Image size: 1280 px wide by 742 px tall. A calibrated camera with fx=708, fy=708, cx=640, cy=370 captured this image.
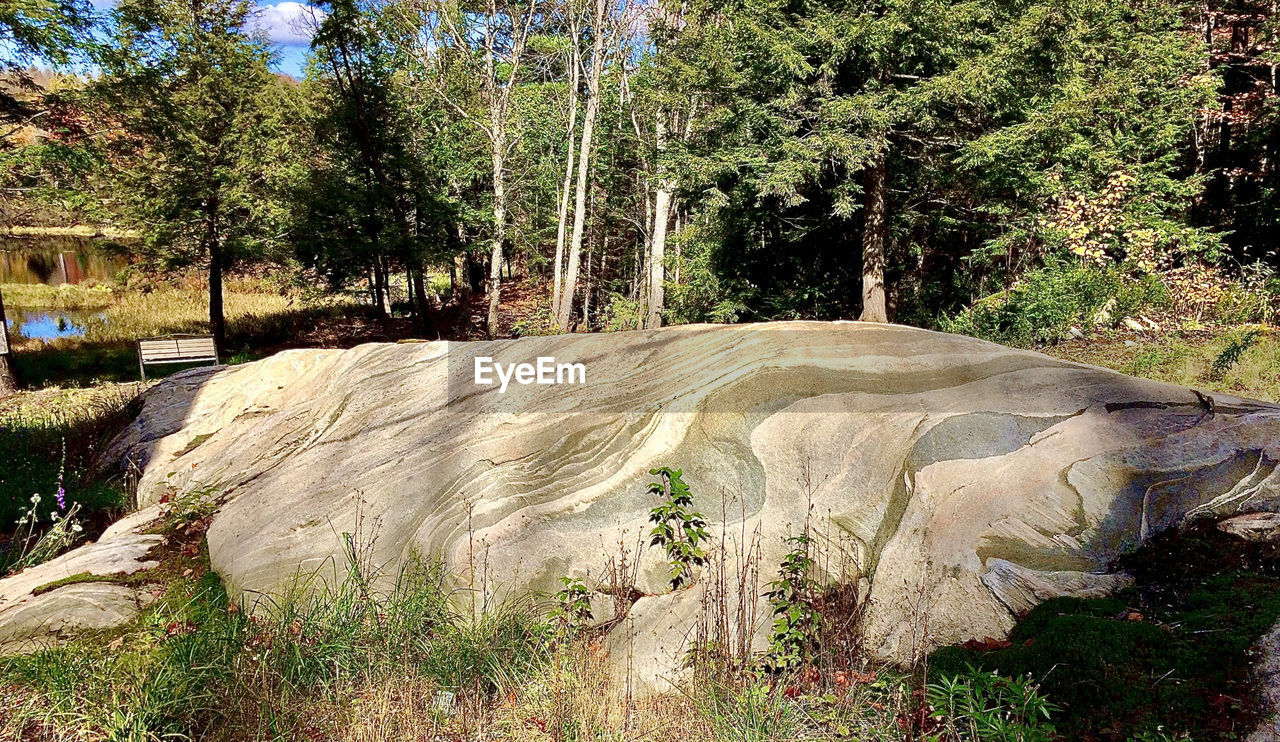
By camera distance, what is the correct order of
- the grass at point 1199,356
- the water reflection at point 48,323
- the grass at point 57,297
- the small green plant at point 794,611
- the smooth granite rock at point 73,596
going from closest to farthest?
the small green plant at point 794,611, the smooth granite rock at point 73,596, the grass at point 1199,356, the water reflection at point 48,323, the grass at point 57,297

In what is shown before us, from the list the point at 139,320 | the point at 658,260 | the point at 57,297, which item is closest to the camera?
the point at 658,260

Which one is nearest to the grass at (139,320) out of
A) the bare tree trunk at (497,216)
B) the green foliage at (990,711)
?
the bare tree trunk at (497,216)

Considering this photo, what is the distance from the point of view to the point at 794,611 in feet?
11.1

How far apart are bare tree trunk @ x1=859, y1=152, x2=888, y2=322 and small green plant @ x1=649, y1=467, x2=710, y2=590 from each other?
8317 mm

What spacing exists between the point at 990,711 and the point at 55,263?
43.5 meters

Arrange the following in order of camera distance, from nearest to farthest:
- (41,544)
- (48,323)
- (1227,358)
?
(41,544), (1227,358), (48,323)

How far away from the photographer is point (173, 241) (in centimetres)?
1591

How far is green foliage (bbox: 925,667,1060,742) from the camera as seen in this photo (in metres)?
2.52

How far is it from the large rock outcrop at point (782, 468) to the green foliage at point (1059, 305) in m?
6.00

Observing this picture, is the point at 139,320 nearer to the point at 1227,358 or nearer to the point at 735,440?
the point at 735,440

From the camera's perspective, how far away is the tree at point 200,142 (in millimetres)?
15109

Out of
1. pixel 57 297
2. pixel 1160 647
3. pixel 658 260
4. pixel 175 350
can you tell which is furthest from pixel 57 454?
pixel 57 297

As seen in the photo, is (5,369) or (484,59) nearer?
(5,369)

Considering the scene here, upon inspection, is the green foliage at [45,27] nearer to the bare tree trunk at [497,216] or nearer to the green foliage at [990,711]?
the bare tree trunk at [497,216]
